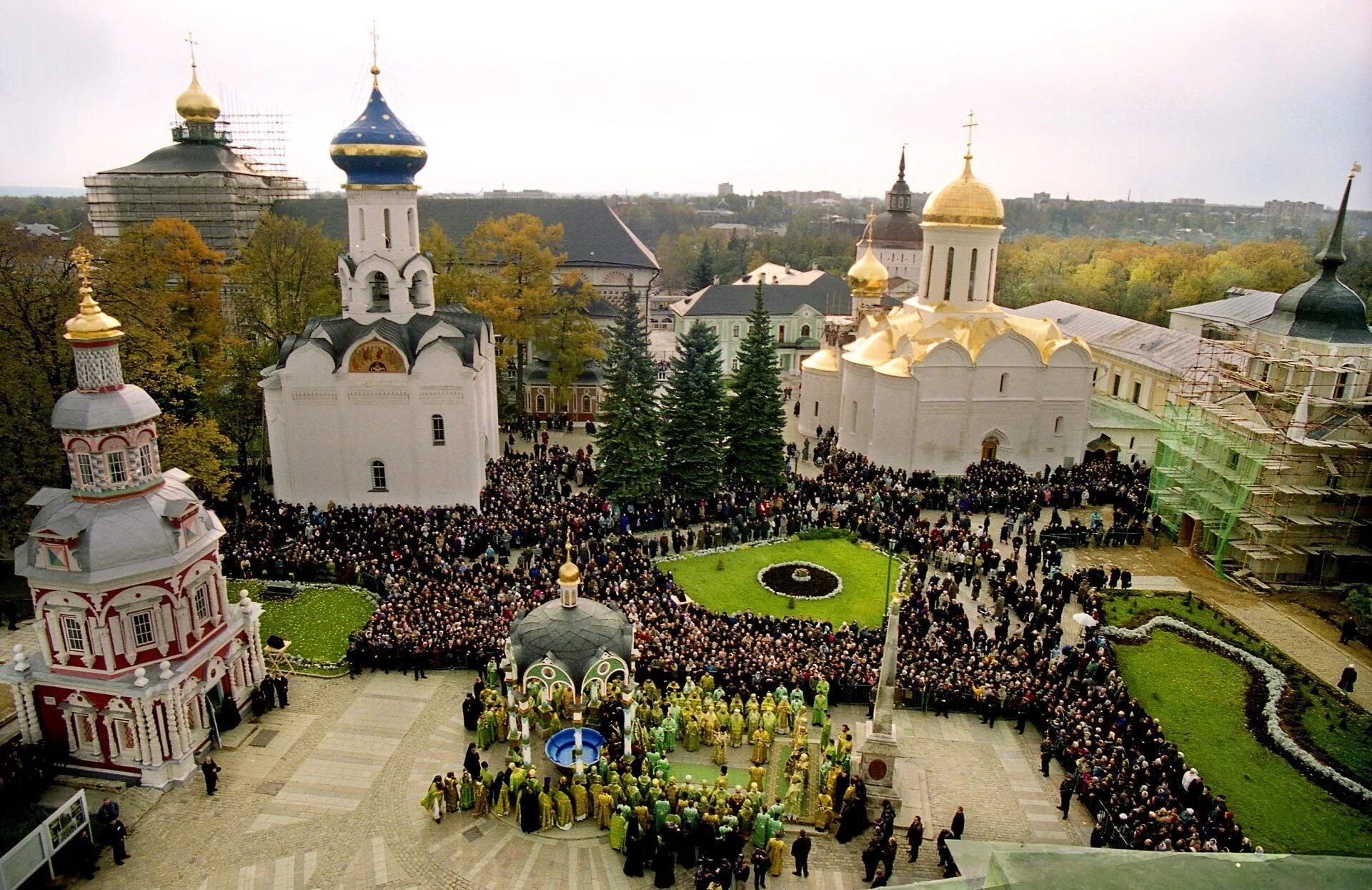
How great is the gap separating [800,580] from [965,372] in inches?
410

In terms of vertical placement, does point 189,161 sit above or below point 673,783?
above

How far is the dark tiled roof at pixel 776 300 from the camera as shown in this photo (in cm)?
4825

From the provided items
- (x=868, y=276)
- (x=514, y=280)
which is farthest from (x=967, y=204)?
(x=514, y=280)

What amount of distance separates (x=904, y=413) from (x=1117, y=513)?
6.69 m

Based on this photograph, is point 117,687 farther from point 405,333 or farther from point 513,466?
point 513,466

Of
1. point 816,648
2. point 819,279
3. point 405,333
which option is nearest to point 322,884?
point 816,648

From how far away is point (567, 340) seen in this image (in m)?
31.4

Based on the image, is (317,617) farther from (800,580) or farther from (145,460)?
(800,580)

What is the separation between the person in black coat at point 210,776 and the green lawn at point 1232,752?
1490 cm

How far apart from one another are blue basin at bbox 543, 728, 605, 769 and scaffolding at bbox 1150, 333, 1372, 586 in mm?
16060

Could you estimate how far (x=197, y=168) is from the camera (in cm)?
3741

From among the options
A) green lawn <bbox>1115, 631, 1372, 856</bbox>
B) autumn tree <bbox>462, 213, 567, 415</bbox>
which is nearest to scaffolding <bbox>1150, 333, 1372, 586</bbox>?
green lawn <bbox>1115, 631, 1372, 856</bbox>

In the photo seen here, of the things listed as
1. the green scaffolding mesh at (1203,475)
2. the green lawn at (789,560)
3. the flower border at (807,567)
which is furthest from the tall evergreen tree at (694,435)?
the green scaffolding mesh at (1203,475)

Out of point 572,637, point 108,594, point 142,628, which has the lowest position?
point 572,637
